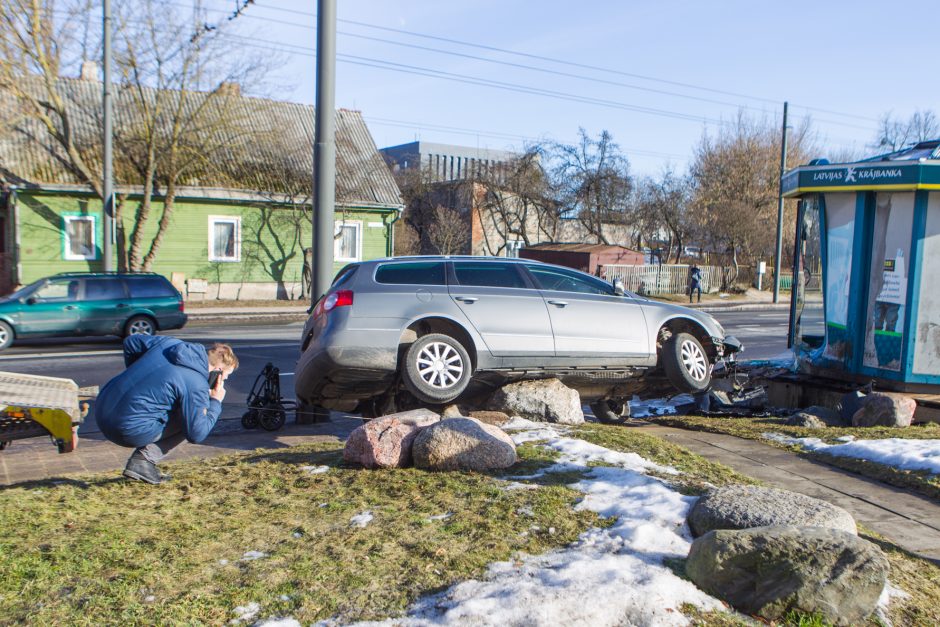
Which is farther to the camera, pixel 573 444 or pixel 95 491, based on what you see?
pixel 573 444

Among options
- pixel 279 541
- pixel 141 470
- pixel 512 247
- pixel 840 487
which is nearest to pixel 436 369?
pixel 141 470

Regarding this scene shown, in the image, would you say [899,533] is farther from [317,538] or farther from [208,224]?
[208,224]

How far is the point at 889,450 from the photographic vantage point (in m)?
7.21

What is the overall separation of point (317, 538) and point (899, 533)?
147 inches

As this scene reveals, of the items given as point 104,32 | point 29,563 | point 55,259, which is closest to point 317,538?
point 29,563

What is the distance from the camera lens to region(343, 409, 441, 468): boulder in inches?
236

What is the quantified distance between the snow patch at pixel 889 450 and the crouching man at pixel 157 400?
5488 millimetres

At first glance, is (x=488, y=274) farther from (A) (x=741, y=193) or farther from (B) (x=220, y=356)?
(A) (x=741, y=193)

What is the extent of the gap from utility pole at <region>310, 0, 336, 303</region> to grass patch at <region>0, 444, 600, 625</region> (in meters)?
3.84

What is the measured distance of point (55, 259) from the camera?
1003 inches

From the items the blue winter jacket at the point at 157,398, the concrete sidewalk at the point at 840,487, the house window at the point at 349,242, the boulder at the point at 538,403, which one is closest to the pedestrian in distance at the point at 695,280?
the house window at the point at 349,242

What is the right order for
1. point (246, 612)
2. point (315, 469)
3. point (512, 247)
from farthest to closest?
point (512, 247) < point (315, 469) < point (246, 612)

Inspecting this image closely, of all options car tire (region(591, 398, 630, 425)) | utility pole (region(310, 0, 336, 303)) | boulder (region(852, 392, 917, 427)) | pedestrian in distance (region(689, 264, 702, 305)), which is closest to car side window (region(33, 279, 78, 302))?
utility pole (region(310, 0, 336, 303))

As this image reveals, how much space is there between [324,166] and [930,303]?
25.0ft
